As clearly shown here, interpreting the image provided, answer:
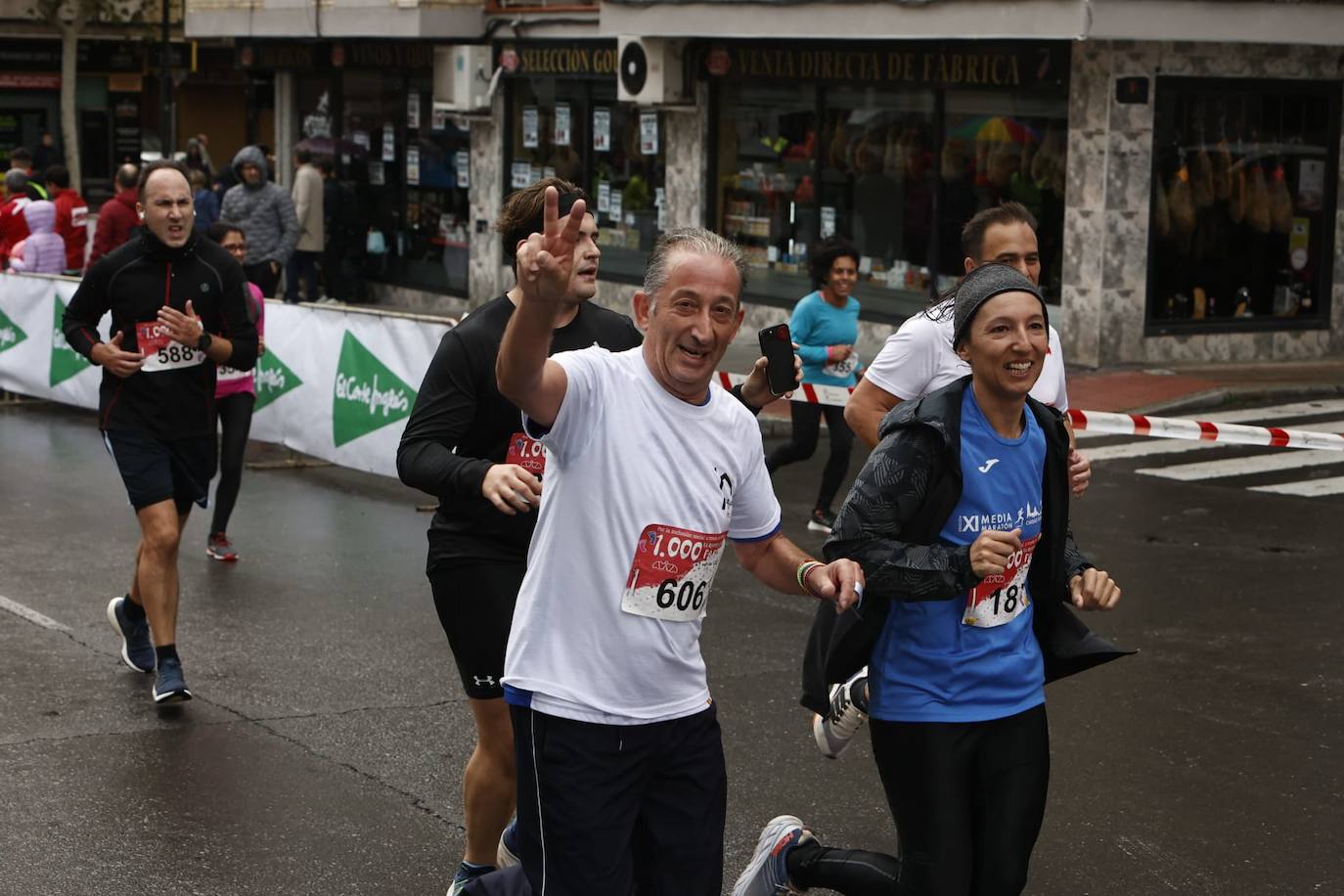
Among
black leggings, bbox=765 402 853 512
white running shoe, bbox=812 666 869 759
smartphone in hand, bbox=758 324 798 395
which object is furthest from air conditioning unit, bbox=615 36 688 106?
smartphone in hand, bbox=758 324 798 395

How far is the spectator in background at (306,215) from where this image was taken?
23594 millimetres

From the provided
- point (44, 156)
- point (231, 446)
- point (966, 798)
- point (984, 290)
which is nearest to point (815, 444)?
point (231, 446)

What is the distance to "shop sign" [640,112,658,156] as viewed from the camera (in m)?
23.5

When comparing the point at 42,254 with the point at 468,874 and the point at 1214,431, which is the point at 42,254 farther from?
the point at 468,874

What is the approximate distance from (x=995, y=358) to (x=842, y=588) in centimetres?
70

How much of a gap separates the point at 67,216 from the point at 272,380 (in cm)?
703

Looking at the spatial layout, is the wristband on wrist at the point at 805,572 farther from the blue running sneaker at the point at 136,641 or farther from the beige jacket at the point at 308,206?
the beige jacket at the point at 308,206

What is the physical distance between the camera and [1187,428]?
1238 centimetres

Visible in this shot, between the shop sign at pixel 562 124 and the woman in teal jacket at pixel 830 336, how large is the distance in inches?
539

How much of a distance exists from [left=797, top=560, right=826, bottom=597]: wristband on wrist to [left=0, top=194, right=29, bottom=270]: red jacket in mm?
16337

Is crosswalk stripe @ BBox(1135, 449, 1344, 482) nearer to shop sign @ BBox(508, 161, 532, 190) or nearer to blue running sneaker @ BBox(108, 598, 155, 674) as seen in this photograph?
blue running sneaker @ BBox(108, 598, 155, 674)

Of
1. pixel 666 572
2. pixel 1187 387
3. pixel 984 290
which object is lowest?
pixel 1187 387

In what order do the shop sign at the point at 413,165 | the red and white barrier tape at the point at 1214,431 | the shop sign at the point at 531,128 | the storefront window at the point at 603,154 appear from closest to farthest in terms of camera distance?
the red and white barrier tape at the point at 1214,431 → the storefront window at the point at 603,154 → the shop sign at the point at 531,128 → the shop sign at the point at 413,165

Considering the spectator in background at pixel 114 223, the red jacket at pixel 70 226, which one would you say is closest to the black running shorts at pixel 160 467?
the spectator in background at pixel 114 223
